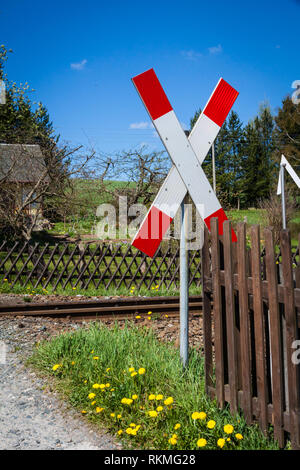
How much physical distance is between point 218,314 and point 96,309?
158 inches

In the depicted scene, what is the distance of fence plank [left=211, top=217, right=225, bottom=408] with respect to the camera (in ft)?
10.2

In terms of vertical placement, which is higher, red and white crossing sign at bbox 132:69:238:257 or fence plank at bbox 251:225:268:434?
red and white crossing sign at bbox 132:69:238:257

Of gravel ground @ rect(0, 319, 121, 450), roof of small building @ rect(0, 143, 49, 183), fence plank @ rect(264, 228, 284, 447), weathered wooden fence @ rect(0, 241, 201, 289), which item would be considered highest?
roof of small building @ rect(0, 143, 49, 183)

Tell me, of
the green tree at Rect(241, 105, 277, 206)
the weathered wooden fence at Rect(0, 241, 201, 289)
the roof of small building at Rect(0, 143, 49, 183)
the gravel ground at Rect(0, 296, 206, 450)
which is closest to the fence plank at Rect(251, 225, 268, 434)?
the gravel ground at Rect(0, 296, 206, 450)

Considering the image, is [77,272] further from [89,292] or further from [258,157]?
[258,157]

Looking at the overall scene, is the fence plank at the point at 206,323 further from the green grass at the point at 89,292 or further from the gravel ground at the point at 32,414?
the green grass at the point at 89,292

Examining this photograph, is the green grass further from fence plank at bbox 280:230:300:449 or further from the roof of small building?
the roof of small building

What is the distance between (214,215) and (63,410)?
2.10m

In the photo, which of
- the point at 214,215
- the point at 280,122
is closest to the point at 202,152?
the point at 214,215

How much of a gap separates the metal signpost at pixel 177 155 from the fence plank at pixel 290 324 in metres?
0.68

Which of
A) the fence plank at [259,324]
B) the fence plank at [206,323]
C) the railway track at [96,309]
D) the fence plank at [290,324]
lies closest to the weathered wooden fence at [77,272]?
the railway track at [96,309]

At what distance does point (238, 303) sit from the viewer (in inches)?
124
